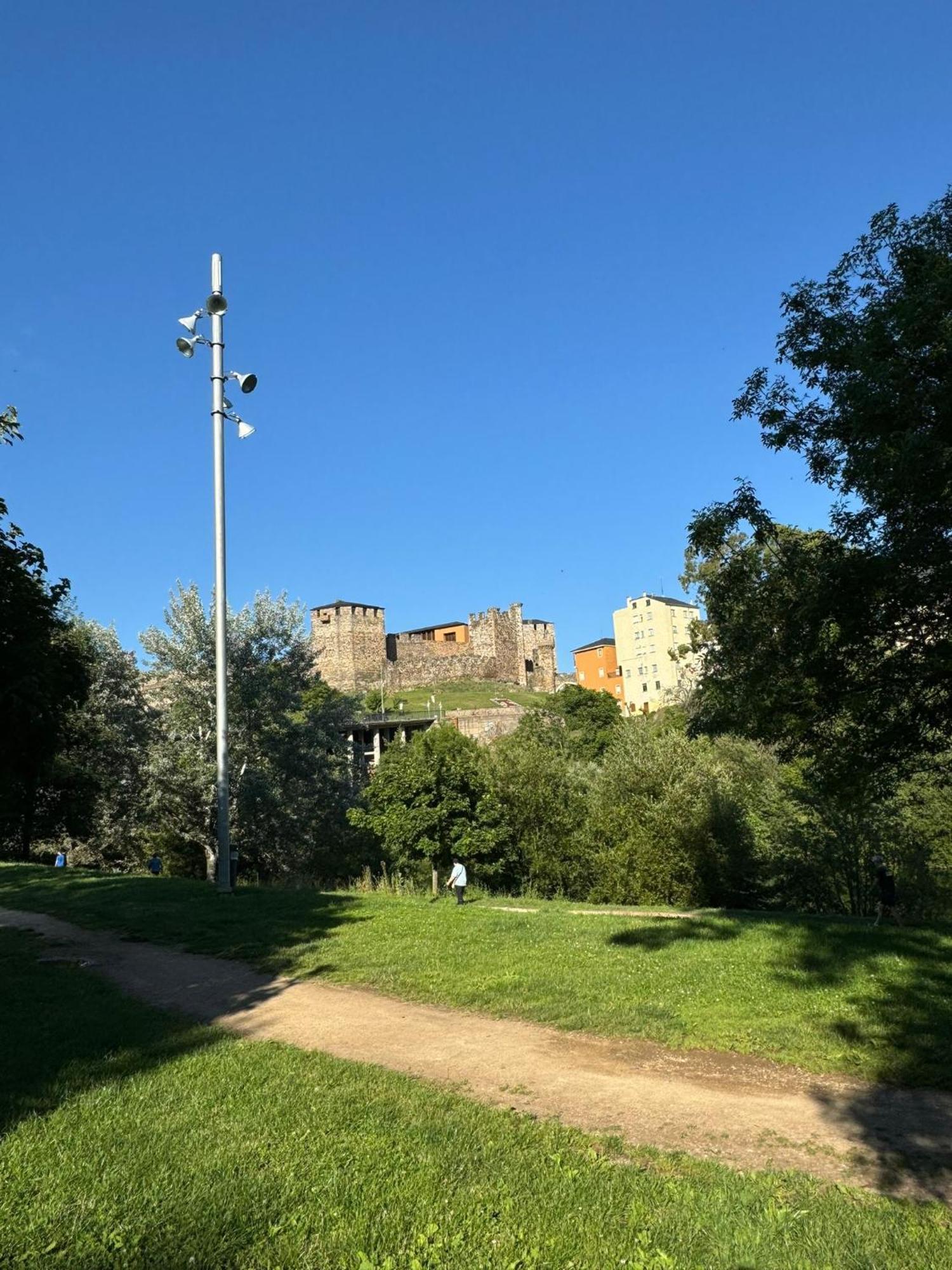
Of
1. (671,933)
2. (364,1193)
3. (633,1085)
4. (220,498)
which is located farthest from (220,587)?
(364,1193)

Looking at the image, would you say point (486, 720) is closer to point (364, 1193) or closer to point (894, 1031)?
point (894, 1031)

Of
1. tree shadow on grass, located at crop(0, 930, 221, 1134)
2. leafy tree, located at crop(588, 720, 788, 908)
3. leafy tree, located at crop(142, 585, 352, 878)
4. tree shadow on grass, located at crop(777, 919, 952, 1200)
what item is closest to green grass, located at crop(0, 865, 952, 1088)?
tree shadow on grass, located at crop(777, 919, 952, 1200)

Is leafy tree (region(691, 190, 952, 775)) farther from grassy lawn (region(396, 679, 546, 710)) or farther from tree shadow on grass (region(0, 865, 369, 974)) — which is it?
grassy lawn (region(396, 679, 546, 710))

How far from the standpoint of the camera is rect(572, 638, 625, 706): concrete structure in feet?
376

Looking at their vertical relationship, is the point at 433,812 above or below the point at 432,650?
below

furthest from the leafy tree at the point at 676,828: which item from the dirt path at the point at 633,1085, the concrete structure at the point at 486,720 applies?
the concrete structure at the point at 486,720

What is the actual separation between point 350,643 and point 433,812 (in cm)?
8123

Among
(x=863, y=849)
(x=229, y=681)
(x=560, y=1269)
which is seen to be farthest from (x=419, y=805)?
(x=560, y=1269)

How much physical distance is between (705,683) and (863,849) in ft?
49.4

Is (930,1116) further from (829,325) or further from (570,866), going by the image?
(570,866)

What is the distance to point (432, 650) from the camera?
114 meters

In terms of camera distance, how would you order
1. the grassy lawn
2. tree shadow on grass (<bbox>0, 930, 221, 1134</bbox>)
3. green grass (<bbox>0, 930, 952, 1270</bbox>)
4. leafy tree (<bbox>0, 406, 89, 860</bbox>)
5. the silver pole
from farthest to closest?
the grassy lawn < the silver pole < leafy tree (<bbox>0, 406, 89, 860</bbox>) < tree shadow on grass (<bbox>0, 930, 221, 1134</bbox>) < green grass (<bbox>0, 930, 952, 1270</bbox>)

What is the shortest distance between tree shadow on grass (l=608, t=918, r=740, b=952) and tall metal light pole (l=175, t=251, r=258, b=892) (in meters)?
7.08

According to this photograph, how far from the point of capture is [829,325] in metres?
10.4
